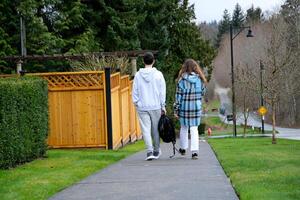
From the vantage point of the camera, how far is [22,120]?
33.3 ft

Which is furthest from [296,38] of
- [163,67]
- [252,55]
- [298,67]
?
[163,67]

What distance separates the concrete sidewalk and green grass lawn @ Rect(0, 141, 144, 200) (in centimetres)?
25

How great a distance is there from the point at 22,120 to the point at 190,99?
297 centimetres

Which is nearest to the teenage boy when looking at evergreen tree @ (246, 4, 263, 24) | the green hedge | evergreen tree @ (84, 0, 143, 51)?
the green hedge

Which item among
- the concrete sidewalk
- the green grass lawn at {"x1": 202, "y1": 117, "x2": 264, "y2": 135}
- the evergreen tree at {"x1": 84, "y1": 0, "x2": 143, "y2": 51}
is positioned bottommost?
the green grass lawn at {"x1": 202, "y1": 117, "x2": 264, "y2": 135}

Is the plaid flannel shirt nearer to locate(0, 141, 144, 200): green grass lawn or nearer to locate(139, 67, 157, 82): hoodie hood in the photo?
locate(139, 67, 157, 82): hoodie hood

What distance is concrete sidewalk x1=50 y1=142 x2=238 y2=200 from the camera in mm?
6535

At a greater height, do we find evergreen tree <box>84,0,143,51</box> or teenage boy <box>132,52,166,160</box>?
evergreen tree <box>84,0,143,51</box>

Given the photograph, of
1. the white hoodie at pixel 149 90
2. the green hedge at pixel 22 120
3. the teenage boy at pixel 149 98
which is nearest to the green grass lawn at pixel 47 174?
the green hedge at pixel 22 120

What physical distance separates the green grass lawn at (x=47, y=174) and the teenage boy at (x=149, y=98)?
91cm

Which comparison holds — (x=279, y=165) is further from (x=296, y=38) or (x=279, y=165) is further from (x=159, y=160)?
(x=296, y=38)

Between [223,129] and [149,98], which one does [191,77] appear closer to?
[149,98]

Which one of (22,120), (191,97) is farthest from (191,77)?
(22,120)

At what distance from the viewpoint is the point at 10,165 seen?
9.65 m
